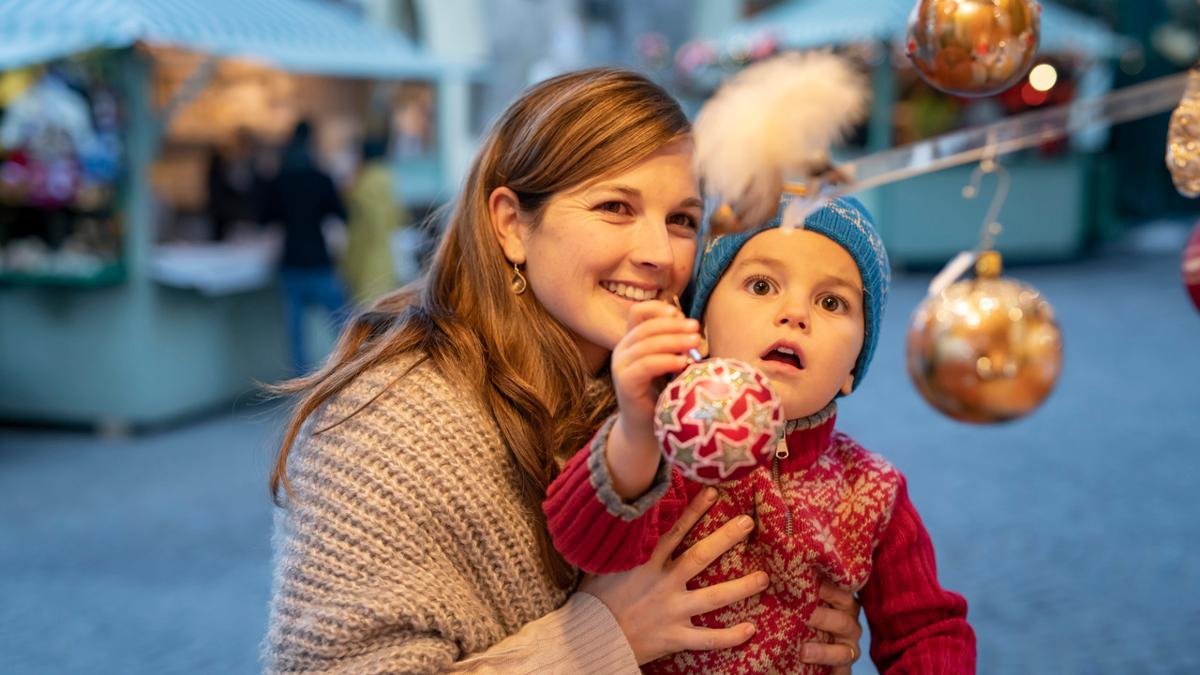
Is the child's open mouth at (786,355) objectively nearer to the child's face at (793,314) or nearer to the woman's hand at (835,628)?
the child's face at (793,314)

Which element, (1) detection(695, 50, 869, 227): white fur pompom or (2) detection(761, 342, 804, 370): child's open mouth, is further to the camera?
(2) detection(761, 342, 804, 370): child's open mouth

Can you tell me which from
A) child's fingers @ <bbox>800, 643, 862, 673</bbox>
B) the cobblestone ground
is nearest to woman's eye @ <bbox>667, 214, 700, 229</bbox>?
child's fingers @ <bbox>800, 643, 862, 673</bbox>

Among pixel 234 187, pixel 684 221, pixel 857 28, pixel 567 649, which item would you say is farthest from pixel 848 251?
pixel 857 28

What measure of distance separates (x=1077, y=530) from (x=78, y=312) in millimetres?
4921

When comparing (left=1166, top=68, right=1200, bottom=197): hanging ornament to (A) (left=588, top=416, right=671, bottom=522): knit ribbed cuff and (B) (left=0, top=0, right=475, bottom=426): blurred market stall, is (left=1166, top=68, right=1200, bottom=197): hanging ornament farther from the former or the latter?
(B) (left=0, top=0, right=475, bottom=426): blurred market stall

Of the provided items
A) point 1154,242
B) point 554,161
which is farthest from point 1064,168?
point 554,161

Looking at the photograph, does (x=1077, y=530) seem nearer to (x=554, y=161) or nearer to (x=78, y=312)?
(x=554, y=161)

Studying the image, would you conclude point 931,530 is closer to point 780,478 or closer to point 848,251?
point 780,478

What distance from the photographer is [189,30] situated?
17.3ft

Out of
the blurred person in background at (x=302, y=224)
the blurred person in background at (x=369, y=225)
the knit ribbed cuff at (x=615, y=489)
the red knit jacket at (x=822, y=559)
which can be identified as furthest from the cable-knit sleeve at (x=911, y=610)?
the blurred person in background at (x=369, y=225)

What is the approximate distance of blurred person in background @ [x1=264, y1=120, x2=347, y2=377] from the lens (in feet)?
20.8

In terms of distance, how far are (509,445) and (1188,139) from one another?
0.85m

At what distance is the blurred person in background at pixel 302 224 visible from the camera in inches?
249

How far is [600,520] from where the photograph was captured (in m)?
1.16
